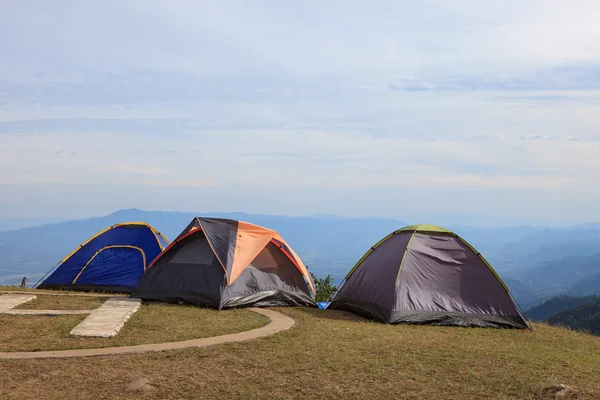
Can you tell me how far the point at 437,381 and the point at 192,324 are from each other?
21.7 ft

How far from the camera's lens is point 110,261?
70.2ft

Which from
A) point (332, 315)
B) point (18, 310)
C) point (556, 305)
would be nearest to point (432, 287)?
point (332, 315)

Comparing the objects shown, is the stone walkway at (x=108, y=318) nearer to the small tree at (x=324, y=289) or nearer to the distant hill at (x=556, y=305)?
the small tree at (x=324, y=289)

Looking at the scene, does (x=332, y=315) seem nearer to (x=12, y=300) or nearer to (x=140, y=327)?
(x=140, y=327)

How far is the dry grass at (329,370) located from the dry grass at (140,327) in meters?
1.29

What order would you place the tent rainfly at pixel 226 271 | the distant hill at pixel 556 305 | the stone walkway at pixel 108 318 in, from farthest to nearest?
the distant hill at pixel 556 305, the tent rainfly at pixel 226 271, the stone walkway at pixel 108 318

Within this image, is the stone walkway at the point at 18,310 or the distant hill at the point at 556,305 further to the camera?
the distant hill at the point at 556,305

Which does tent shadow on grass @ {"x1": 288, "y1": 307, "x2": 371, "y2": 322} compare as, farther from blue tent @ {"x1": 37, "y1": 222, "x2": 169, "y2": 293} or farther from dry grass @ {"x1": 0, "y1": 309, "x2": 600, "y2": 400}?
blue tent @ {"x1": 37, "y1": 222, "x2": 169, "y2": 293}

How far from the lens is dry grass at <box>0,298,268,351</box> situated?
11336 mm

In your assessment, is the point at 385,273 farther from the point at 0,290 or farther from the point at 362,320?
the point at 0,290

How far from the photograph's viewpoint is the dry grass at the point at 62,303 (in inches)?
635

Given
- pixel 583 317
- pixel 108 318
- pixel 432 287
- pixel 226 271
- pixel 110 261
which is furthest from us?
pixel 583 317

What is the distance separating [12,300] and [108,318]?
15.5 ft

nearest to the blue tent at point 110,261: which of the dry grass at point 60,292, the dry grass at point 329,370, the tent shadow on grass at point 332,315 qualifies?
the dry grass at point 60,292
